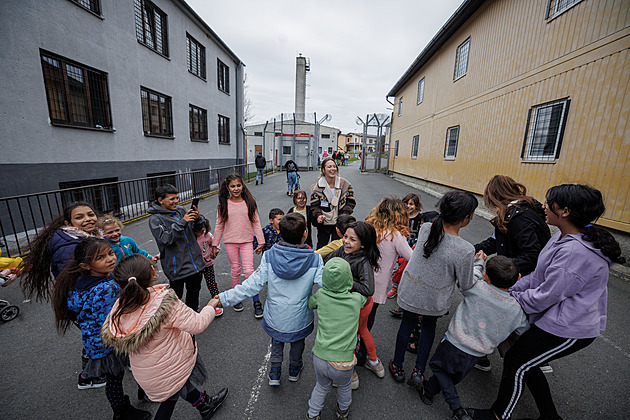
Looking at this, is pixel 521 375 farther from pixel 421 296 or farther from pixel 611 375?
pixel 611 375

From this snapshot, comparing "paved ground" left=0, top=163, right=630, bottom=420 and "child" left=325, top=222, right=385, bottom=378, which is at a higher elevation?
"child" left=325, top=222, right=385, bottom=378

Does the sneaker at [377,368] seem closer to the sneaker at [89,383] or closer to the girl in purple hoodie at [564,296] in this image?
the girl in purple hoodie at [564,296]

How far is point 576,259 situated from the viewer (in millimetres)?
1690

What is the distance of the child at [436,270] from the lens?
2.01 m

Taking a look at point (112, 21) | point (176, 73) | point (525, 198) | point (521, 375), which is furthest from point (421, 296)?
point (176, 73)

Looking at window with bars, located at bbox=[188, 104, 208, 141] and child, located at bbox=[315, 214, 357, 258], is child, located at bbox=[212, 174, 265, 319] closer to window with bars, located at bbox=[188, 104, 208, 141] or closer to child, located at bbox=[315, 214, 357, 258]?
child, located at bbox=[315, 214, 357, 258]

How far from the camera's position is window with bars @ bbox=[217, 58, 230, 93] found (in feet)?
50.5

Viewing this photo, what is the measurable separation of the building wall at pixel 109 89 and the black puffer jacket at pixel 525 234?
8836mm

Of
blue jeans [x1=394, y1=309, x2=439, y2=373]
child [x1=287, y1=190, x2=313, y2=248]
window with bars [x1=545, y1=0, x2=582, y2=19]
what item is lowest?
blue jeans [x1=394, y1=309, x2=439, y2=373]

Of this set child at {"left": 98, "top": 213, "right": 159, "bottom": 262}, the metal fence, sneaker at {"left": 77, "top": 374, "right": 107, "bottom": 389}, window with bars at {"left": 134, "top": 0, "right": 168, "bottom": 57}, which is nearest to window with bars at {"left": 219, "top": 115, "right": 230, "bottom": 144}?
the metal fence

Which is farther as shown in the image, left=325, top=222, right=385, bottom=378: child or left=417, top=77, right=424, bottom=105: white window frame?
left=417, top=77, right=424, bottom=105: white window frame

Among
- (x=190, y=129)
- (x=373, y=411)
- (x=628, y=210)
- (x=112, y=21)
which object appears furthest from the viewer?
(x=190, y=129)

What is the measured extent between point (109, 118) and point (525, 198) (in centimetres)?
1036

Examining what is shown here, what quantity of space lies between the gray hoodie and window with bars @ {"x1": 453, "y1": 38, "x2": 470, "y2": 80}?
1273 cm
